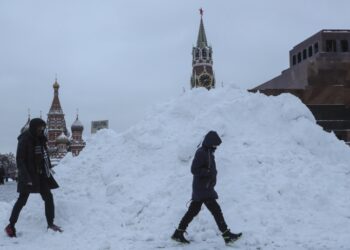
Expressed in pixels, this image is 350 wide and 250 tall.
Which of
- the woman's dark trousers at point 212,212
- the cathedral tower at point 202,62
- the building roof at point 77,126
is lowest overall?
the woman's dark trousers at point 212,212

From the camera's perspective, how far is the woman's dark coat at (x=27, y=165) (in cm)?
606

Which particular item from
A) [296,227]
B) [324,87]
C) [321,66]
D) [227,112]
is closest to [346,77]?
[321,66]

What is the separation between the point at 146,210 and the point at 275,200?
2.08 meters

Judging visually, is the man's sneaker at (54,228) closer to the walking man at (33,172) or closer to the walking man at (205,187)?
the walking man at (33,172)

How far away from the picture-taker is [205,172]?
5531mm

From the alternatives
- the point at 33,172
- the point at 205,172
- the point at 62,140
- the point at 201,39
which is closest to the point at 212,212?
the point at 205,172

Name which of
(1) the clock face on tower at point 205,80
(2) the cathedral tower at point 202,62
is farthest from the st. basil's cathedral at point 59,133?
(2) the cathedral tower at point 202,62

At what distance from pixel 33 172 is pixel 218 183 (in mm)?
3013

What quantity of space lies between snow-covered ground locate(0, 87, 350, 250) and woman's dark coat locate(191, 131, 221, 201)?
0.68 m

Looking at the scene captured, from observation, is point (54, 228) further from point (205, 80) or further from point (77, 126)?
point (205, 80)

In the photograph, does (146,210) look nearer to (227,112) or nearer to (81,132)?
(227,112)

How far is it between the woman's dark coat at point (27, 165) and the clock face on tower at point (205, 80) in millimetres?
57075

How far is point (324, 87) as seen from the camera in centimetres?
1470

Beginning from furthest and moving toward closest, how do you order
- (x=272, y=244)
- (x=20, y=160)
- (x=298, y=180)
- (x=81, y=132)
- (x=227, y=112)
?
1. (x=81, y=132)
2. (x=227, y=112)
3. (x=298, y=180)
4. (x=20, y=160)
5. (x=272, y=244)
